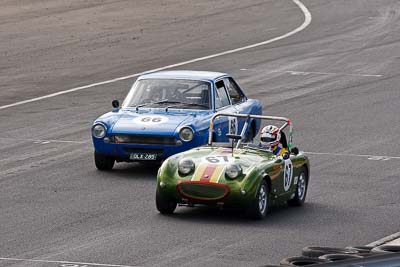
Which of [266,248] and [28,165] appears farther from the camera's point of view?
[28,165]

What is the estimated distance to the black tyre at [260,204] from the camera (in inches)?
605

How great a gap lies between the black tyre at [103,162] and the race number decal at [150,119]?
71 cm

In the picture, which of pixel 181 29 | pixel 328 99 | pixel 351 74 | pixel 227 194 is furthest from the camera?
pixel 181 29

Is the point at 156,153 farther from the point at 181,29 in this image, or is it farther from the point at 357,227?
the point at 181,29

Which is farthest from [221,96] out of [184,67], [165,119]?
[184,67]

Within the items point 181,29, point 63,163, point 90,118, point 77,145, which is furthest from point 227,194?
point 181,29

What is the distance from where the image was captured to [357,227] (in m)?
15.3

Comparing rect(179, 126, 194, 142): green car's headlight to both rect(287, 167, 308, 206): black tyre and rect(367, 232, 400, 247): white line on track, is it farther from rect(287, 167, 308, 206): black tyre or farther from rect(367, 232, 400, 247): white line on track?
rect(367, 232, 400, 247): white line on track

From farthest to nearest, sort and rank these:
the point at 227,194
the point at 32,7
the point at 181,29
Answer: the point at 32,7, the point at 181,29, the point at 227,194

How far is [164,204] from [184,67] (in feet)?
55.6

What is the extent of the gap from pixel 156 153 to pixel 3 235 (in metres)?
4.50

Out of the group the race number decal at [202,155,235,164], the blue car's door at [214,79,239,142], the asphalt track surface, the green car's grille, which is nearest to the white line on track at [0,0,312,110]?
the asphalt track surface

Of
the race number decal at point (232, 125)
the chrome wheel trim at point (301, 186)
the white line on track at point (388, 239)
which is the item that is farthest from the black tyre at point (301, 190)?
the race number decal at point (232, 125)

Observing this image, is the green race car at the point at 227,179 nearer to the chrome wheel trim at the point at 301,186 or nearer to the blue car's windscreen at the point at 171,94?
the chrome wheel trim at the point at 301,186
